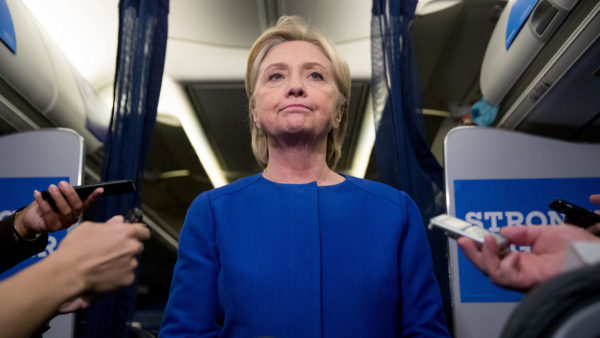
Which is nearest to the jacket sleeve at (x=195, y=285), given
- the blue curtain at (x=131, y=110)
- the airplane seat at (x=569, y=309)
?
the airplane seat at (x=569, y=309)

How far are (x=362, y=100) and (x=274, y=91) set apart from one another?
3212 millimetres

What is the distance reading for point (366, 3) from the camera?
3.25 m

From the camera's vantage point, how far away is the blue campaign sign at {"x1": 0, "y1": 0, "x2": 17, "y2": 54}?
2.26 metres

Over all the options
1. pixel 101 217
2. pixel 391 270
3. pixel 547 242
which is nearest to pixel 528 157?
pixel 391 270

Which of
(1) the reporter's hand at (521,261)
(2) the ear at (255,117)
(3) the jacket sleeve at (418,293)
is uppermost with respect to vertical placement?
(2) the ear at (255,117)

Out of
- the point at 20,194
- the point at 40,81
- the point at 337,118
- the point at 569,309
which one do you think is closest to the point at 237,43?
the point at 40,81

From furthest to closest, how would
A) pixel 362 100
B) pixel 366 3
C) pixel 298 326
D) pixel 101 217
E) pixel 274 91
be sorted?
pixel 362 100, pixel 366 3, pixel 101 217, pixel 274 91, pixel 298 326

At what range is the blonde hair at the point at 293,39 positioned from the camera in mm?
1476

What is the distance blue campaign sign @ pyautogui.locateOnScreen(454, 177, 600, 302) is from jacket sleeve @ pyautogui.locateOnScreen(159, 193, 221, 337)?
1.27m

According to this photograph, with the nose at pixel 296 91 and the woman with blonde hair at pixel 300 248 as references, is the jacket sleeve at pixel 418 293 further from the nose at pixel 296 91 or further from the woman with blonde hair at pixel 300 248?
the nose at pixel 296 91

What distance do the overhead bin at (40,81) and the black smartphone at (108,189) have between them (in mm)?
1504

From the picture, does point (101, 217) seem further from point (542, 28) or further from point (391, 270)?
point (542, 28)

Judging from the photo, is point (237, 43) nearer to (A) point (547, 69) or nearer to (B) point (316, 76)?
(A) point (547, 69)

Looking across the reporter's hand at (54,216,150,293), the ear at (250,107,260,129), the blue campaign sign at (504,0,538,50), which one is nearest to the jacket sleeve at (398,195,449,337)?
the ear at (250,107,260,129)
